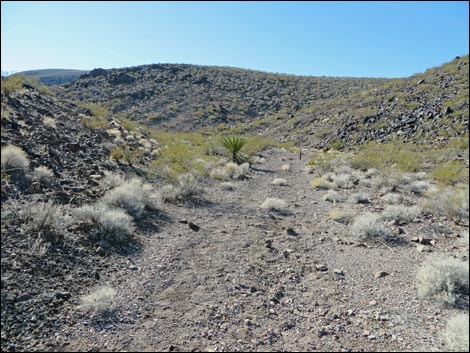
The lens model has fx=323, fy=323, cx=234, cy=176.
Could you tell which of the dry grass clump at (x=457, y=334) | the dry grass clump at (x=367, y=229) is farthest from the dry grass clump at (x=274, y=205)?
the dry grass clump at (x=457, y=334)

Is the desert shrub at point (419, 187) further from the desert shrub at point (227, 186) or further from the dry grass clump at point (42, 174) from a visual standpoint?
the dry grass clump at point (42, 174)

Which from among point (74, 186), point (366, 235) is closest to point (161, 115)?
point (74, 186)

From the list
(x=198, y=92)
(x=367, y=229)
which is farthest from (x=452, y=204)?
(x=198, y=92)

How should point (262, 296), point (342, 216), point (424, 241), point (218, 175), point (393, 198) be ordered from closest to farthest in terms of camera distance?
1. point (262, 296)
2. point (424, 241)
3. point (342, 216)
4. point (393, 198)
5. point (218, 175)

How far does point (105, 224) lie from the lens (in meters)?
6.33

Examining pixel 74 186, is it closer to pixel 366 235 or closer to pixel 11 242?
pixel 11 242

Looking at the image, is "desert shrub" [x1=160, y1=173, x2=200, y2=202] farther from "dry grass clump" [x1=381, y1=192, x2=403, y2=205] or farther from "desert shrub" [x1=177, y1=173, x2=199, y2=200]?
"dry grass clump" [x1=381, y1=192, x2=403, y2=205]

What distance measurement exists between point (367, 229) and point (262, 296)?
309 centimetres

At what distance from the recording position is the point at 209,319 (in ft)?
13.7

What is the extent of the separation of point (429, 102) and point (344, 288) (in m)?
20.1

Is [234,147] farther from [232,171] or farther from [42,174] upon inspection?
[42,174]

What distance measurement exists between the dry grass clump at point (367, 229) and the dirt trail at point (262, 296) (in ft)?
1.08

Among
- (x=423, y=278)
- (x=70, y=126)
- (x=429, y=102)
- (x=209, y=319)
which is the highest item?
(x=429, y=102)

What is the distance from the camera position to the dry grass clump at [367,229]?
6.68 m
